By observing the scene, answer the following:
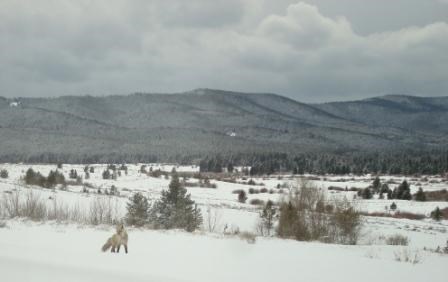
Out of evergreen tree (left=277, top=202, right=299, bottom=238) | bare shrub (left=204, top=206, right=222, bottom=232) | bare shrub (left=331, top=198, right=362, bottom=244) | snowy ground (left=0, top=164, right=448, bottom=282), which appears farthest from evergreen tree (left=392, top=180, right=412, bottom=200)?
snowy ground (left=0, top=164, right=448, bottom=282)

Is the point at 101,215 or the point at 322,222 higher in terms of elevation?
the point at 101,215

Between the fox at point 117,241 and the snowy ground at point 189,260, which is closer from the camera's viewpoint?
the snowy ground at point 189,260

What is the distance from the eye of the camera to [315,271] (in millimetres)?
12227

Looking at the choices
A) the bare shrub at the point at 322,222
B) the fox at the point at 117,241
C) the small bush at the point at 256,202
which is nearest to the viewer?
the fox at the point at 117,241

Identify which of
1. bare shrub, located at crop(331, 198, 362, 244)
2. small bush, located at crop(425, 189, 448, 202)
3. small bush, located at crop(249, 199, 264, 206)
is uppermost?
bare shrub, located at crop(331, 198, 362, 244)

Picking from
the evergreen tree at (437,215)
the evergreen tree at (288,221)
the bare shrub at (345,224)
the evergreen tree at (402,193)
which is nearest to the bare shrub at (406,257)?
the evergreen tree at (288,221)

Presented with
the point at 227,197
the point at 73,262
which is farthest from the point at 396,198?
the point at 73,262

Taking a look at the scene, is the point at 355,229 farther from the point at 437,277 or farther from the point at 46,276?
the point at 46,276

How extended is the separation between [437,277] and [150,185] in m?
96.5

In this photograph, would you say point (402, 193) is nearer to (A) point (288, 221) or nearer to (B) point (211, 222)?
(B) point (211, 222)

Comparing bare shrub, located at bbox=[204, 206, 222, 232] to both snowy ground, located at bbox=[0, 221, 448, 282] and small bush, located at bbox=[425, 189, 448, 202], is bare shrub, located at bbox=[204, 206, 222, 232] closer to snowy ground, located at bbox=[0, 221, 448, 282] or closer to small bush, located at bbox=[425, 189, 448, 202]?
snowy ground, located at bbox=[0, 221, 448, 282]

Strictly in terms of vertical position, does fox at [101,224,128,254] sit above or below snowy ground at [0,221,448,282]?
above

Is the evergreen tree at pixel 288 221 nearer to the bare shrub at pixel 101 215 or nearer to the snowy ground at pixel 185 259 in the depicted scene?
the snowy ground at pixel 185 259

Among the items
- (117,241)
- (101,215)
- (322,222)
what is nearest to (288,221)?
(322,222)
